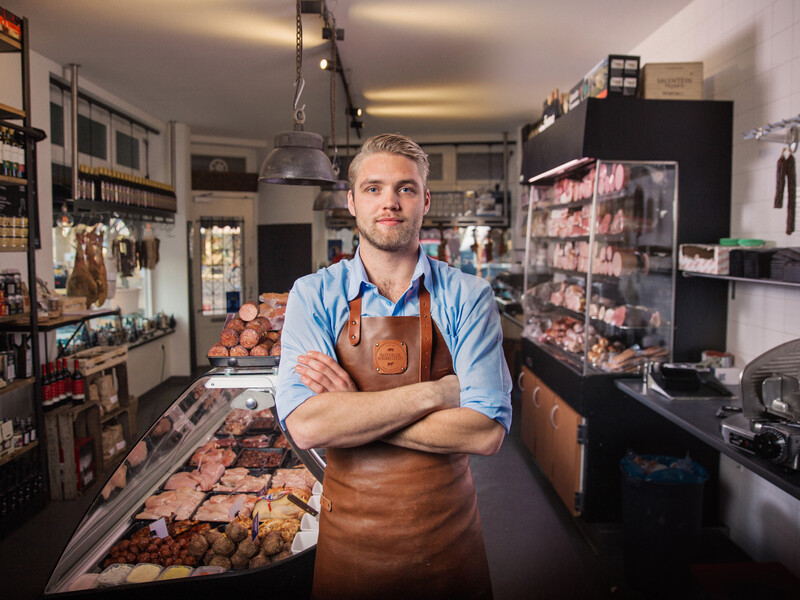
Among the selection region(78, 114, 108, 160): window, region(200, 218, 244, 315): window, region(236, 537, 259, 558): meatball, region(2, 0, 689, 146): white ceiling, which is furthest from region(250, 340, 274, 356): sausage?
region(200, 218, 244, 315): window

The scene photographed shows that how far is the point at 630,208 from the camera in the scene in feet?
12.8

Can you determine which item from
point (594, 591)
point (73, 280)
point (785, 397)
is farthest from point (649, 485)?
point (73, 280)

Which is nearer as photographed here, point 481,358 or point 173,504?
point 481,358

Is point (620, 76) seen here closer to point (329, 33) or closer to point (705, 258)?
point (705, 258)

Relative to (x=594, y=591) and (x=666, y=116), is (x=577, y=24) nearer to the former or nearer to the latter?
(x=666, y=116)

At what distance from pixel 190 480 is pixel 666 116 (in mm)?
3478

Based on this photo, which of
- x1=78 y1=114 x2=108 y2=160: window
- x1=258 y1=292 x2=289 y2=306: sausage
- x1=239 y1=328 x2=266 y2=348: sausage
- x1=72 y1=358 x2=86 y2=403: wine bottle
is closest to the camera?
x1=239 y1=328 x2=266 y2=348: sausage

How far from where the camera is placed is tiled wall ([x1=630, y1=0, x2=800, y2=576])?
3117mm

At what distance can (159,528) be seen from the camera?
2271mm

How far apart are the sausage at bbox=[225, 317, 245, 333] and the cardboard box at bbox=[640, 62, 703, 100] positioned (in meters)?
2.97

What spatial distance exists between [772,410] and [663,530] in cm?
116

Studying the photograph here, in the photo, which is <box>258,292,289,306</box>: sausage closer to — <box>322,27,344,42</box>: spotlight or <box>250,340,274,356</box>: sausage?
<box>250,340,274,356</box>: sausage

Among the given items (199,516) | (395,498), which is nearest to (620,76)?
(395,498)

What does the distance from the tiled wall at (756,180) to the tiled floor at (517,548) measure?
702 millimetres
